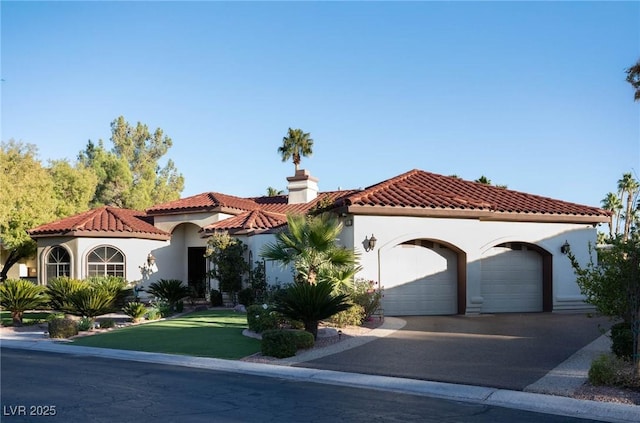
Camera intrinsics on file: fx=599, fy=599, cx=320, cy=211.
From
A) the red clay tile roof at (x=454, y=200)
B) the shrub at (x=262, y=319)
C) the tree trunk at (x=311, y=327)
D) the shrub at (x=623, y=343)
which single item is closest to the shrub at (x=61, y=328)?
the shrub at (x=262, y=319)

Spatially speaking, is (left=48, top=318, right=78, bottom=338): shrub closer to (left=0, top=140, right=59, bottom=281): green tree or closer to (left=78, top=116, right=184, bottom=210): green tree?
(left=0, top=140, right=59, bottom=281): green tree

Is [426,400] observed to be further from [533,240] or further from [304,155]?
[304,155]

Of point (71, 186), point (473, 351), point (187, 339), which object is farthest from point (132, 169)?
A: point (473, 351)

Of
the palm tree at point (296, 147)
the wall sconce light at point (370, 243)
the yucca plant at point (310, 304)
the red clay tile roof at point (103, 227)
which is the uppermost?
the palm tree at point (296, 147)

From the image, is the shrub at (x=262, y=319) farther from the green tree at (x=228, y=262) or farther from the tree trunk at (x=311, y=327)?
the green tree at (x=228, y=262)

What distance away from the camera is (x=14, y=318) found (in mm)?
21625

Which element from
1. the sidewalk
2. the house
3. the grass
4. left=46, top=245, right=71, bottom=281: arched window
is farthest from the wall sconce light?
left=46, top=245, right=71, bottom=281: arched window

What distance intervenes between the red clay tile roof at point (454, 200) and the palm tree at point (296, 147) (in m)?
12.1

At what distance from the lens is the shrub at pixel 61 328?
17.5 m

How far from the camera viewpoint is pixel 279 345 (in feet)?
41.8

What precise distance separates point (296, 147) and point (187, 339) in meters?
20.9

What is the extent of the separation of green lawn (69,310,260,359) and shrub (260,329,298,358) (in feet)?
2.35

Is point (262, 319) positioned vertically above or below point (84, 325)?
above

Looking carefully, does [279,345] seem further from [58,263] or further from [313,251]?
[58,263]
